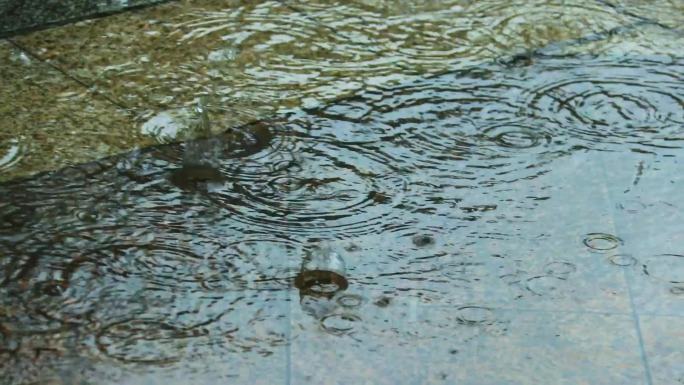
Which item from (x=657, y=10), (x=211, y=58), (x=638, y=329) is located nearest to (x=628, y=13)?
(x=657, y=10)

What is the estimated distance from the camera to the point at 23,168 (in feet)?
12.7

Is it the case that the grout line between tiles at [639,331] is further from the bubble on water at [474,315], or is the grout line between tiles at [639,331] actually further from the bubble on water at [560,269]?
the bubble on water at [474,315]

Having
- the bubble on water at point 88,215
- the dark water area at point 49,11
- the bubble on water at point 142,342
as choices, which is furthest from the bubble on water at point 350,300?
the dark water area at point 49,11

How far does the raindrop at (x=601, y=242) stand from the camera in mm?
3451

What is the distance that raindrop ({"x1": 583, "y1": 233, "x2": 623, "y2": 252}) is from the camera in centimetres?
345

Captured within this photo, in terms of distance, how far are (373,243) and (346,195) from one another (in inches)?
11.9

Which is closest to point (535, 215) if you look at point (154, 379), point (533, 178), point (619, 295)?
point (533, 178)

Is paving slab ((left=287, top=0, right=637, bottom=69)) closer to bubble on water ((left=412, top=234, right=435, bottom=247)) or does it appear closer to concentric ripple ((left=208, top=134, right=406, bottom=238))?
concentric ripple ((left=208, top=134, right=406, bottom=238))

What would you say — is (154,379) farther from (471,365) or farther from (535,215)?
(535,215)

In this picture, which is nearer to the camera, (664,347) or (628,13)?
(664,347)

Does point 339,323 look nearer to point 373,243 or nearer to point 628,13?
point 373,243

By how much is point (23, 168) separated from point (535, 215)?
1657 millimetres

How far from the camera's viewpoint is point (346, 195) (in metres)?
3.71

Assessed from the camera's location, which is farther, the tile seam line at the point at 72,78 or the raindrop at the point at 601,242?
the tile seam line at the point at 72,78
